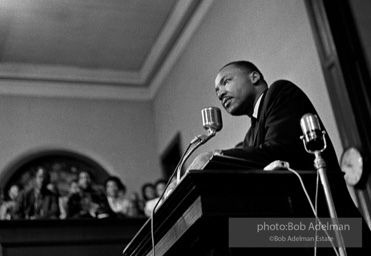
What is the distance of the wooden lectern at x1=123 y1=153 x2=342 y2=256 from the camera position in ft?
7.70

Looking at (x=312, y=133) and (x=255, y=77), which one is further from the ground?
(x=255, y=77)

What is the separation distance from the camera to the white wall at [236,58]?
241 inches

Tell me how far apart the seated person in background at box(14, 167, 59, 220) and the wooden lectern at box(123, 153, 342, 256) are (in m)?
5.38

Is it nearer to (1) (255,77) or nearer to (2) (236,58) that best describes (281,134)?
(1) (255,77)

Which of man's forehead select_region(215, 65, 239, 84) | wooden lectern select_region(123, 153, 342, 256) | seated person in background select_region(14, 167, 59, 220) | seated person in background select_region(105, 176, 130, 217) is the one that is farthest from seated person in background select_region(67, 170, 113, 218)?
wooden lectern select_region(123, 153, 342, 256)

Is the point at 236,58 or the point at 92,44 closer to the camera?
the point at 236,58

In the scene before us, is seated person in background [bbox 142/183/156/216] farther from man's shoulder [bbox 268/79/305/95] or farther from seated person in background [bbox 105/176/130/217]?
man's shoulder [bbox 268/79/305/95]

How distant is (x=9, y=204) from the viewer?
313 inches

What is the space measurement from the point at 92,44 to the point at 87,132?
4.52ft

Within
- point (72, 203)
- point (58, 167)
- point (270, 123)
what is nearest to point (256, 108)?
point (270, 123)

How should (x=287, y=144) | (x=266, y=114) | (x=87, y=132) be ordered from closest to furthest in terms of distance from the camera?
(x=287, y=144)
(x=266, y=114)
(x=87, y=132)

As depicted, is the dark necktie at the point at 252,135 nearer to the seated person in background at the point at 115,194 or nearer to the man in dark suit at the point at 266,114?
the man in dark suit at the point at 266,114

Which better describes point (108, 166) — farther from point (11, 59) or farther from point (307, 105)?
point (307, 105)

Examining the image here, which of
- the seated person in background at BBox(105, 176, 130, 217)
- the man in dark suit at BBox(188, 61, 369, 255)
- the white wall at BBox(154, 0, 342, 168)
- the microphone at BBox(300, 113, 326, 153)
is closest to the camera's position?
the microphone at BBox(300, 113, 326, 153)
